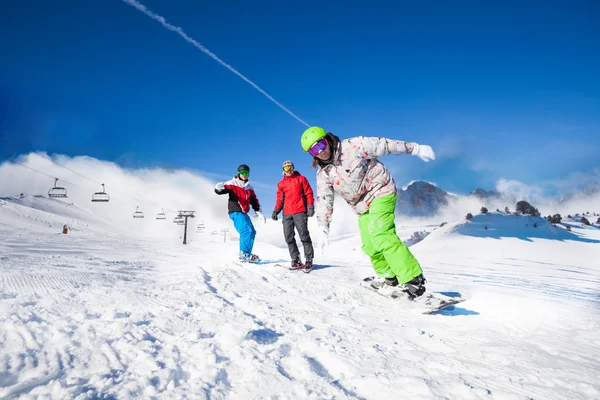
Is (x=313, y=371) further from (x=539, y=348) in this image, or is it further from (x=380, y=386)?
(x=539, y=348)

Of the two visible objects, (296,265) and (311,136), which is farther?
(296,265)

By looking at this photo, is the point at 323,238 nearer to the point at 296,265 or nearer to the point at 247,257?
the point at 296,265

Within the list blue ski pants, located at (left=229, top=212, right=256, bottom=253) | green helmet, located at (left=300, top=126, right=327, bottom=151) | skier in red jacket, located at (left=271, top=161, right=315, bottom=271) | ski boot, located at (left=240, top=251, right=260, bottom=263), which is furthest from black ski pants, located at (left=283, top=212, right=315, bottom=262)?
green helmet, located at (left=300, top=126, right=327, bottom=151)

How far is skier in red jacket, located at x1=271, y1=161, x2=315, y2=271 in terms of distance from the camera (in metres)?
6.02

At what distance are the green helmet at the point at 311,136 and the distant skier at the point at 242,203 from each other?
3274 millimetres

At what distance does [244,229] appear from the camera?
6.81 metres

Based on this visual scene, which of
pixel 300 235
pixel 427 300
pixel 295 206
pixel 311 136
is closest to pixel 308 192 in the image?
pixel 295 206

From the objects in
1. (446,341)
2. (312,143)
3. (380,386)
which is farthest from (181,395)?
(312,143)

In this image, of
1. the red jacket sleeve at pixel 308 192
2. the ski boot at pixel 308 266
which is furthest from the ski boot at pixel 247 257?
the red jacket sleeve at pixel 308 192

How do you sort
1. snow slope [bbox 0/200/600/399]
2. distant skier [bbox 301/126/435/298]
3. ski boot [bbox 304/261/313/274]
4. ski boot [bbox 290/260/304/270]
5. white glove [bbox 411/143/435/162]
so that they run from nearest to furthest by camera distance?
snow slope [bbox 0/200/600/399] → distant skier [bbox 301/126/435/298] → white glove [bbox 411/143/435/162] → ski boot [bbox 304/261/313/274] → ski boot [bbox 290/260/304/270]

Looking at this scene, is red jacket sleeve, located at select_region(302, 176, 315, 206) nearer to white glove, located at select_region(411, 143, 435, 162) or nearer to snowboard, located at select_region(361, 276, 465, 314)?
white glove, located at select_region(411, 143, 435, 162)

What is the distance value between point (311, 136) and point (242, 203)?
3489 millimetres

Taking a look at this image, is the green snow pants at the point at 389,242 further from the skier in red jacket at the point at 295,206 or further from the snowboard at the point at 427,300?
the skier in red jacket at the point at 295,206

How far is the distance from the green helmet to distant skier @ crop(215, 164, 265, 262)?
327 cm
